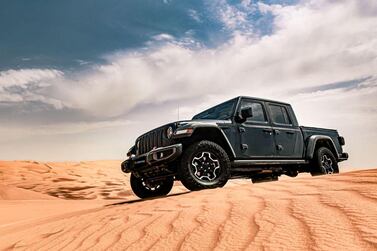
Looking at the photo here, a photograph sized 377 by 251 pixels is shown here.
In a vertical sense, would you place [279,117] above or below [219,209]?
above

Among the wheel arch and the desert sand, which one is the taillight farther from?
the desert sand

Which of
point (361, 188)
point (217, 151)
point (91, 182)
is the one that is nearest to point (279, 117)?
point (217, 151)

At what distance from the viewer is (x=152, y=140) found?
6.36 meters

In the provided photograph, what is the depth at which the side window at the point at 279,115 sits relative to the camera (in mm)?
7350

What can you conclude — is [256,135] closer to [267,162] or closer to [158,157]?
[267,162]

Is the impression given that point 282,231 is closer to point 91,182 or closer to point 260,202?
point 260,202

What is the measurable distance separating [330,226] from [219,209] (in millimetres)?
970

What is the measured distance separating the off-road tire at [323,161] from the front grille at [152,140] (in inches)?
149

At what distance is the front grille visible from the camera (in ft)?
19.8

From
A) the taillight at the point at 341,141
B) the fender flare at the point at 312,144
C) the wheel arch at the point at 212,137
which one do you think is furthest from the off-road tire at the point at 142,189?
the taillight at the point at 341,141

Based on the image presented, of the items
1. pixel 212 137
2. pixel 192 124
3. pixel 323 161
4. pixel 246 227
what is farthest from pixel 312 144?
pixel 246 227

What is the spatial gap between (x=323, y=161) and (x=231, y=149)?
298 centimetres

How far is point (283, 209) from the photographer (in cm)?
222

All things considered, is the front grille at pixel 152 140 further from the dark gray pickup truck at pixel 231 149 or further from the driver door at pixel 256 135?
the driver door at pixel 256 135
